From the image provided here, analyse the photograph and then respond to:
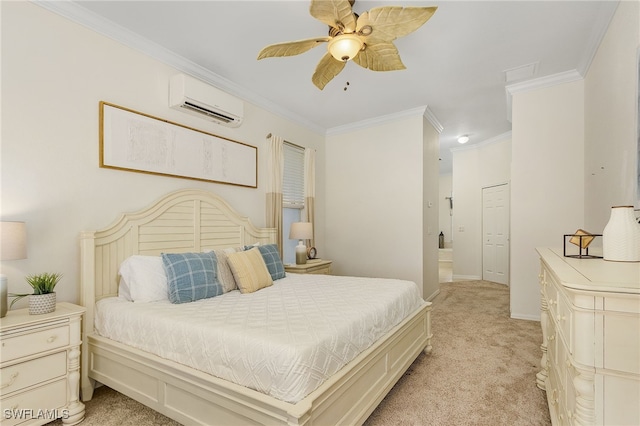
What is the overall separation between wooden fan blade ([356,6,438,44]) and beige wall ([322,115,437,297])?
2.73 metres

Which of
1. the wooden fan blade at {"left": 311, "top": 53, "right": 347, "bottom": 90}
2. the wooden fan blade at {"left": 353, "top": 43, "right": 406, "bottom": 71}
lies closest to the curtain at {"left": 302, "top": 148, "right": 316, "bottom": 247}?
the wooden fan blade at {"left": 311, "top": 53, "right": 347, "bottom": 90}

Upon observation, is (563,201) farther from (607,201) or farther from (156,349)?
(156,349)

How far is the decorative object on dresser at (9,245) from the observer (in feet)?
5.89

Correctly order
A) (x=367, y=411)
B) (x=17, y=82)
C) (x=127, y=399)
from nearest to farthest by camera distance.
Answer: (x=367, y=411), (x=17, y=82), (x=127, y=399)

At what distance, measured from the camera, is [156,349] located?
1.88 m

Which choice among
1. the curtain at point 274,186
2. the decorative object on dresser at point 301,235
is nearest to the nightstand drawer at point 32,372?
the curtain at point 274,186

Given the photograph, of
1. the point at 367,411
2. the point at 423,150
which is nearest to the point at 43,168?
the point at 367,411

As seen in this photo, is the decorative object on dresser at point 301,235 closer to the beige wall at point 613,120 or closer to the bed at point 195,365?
the bed at point 195,365

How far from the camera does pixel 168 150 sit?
3000 mm

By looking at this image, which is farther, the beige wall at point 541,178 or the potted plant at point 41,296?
the beige wall at point 541,178

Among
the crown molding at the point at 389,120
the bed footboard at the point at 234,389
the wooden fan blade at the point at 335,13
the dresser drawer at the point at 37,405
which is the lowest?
the dresser drawer at the point at 37,405

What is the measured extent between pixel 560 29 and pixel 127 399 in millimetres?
4623

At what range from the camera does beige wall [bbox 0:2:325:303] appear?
2096 millimetres

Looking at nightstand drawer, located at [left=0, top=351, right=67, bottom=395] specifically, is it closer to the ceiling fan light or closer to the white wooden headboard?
the white wooden headboard
